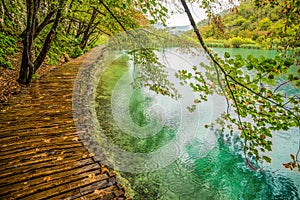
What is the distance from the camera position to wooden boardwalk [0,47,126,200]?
285cm

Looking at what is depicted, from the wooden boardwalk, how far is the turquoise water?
1.66m

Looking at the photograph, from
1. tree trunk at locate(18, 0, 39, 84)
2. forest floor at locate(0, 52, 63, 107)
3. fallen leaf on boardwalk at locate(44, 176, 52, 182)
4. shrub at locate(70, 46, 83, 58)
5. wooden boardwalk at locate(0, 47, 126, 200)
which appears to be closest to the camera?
wooden boardwalk at locate(0, 47, 126, 200)

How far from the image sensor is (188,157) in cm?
676

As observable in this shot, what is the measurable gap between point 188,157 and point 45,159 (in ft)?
14.8

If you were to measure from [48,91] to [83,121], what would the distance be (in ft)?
5.72

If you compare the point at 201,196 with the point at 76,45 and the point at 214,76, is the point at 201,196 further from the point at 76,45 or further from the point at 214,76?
the point at 76,45

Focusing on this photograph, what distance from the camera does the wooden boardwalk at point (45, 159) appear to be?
2.85 metres

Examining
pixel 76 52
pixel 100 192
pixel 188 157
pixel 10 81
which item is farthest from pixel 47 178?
pixel 76 52

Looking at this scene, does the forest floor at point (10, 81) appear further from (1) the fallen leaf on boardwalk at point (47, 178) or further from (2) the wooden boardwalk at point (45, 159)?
(1) the fallen leaf on boardwalk at point (47, 178)

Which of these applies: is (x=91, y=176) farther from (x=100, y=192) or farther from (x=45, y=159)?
(x=45, y=159)

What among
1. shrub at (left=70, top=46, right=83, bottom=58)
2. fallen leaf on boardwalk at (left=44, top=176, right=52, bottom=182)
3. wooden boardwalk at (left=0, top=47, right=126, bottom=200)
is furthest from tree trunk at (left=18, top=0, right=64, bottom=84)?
shrub at (left=70, top=46, right=83, bottom=58)

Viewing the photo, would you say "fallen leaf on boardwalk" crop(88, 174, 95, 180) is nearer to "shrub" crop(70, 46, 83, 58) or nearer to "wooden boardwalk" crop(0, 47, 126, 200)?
"wooden boardwalk" crop(0, 47, 126, 200)

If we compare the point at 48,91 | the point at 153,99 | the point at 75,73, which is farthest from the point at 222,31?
the point at 153,99

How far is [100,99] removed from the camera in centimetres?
905
